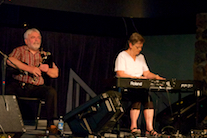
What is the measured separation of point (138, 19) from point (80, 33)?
3.74 ft

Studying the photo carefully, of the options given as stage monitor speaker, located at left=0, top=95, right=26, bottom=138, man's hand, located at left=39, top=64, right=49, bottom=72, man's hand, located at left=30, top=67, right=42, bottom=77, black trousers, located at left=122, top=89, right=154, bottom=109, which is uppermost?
man's hand, located at left=39, top=64, right=49, bottom=72

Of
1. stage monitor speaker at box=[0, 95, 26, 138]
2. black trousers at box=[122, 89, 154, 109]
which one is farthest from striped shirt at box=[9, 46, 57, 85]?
black trousers at box=[122, 89, 154, 109]

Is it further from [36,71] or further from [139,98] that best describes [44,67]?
[139,98]

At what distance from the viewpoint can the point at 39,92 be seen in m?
4.00

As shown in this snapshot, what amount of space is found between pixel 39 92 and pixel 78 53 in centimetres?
185

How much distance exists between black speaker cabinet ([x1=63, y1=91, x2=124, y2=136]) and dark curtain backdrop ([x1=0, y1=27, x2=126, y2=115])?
2.02 meters

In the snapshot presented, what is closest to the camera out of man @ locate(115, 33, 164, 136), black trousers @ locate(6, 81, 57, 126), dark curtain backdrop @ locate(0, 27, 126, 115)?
black trousers @ locate(6, 81, 57, 126)

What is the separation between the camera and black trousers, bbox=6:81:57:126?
12.7 ft

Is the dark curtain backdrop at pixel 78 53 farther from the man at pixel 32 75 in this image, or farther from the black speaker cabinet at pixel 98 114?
the black speaker cabinet at pixel 98 114

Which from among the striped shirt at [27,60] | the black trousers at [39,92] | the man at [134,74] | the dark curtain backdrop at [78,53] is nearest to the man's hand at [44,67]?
the striped shirt at [27,60]

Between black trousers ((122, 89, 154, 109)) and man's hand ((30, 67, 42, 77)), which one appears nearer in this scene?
man's hand ((30, 67, 42, 77))

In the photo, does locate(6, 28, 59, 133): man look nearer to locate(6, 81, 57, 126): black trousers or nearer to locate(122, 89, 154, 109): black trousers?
locate(6, 81, 57, 126): black trousers

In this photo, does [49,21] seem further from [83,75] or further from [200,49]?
[200,49]

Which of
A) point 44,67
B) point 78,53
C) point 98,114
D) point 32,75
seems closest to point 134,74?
point 98,114
